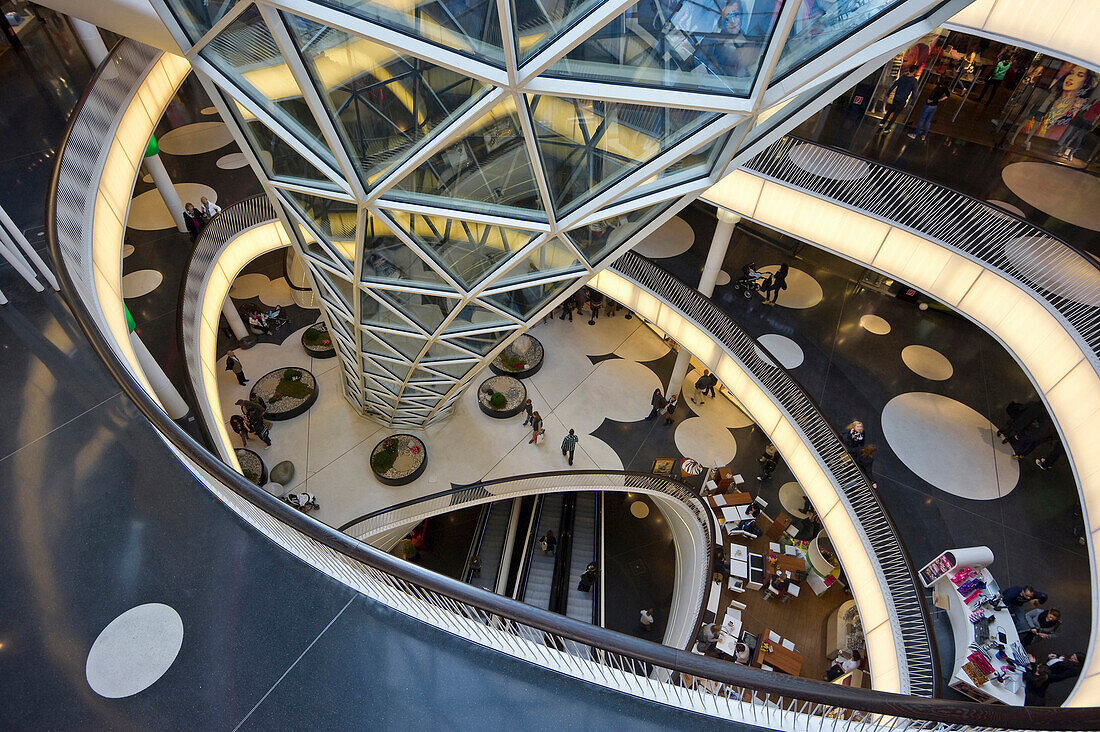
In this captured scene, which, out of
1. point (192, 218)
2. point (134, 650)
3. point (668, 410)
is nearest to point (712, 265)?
point (668, 410)

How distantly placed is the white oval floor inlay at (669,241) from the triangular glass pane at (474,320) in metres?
9.98

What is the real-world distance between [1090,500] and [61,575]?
16.9 m

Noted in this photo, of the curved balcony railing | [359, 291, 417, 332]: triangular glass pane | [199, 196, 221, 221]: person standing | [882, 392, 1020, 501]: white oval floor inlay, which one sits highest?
the curved balcony railing

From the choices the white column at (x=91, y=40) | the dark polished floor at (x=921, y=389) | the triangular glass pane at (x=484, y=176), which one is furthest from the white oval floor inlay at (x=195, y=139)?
the triangular glass pane at (x=484, y=176)

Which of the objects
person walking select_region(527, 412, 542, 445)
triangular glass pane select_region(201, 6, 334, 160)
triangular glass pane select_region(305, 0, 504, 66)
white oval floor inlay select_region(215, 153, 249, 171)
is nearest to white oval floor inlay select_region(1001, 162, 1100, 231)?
person walking select_region(527, 412, 542, 445)

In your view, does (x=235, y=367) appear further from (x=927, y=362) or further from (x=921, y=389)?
(x=927, y=362)

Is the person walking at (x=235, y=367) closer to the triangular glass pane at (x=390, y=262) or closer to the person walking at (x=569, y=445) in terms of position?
the triangular glass pane at (x=390, y=262)

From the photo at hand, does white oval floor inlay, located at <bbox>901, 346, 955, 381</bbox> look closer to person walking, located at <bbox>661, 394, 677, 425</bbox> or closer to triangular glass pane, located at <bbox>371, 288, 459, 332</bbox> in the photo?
person walking, located at <bbox>661, 394, 677, 425</bbox>

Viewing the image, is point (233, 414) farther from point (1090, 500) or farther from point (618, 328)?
point (1090, 500)

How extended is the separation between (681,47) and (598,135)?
1702 mm

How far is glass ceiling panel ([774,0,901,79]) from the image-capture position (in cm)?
608

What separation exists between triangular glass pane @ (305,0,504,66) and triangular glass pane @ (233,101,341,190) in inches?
128

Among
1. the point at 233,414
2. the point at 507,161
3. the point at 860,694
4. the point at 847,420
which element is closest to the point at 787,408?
the point at 847,420

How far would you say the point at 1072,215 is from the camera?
53.7 feet
